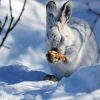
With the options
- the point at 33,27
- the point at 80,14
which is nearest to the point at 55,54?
the point at 33,27

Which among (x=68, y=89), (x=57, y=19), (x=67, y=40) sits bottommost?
(x=68, y=89)

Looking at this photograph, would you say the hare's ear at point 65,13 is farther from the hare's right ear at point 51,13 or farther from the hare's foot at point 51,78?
the hare's foot at point 51,78

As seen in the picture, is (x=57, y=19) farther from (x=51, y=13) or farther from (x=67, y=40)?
(x=67, y=40)

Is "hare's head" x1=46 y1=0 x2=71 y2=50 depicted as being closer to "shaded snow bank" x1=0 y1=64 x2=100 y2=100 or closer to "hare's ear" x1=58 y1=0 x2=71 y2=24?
"hare's ear" x1=58 y1=0 x2=71 y2=24

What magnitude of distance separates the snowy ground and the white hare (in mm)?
217

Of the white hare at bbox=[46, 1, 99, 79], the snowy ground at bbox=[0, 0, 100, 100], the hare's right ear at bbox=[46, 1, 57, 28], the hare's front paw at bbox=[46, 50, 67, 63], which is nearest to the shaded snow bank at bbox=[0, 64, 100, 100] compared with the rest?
the snowy ground at bbox=[0, 0, 100, 100]

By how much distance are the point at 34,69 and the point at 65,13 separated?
912mm

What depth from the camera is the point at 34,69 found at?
533 centimetres

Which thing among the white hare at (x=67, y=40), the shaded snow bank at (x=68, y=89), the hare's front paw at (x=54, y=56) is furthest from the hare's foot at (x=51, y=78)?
the shaded snow bank at (x=68, y=89)

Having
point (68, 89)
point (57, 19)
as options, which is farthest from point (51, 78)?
point (68, 89)

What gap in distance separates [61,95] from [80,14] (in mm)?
2886

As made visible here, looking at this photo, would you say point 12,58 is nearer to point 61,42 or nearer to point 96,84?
point 61,42

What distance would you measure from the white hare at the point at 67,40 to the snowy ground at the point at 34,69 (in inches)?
8.5

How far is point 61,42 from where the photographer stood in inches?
177
